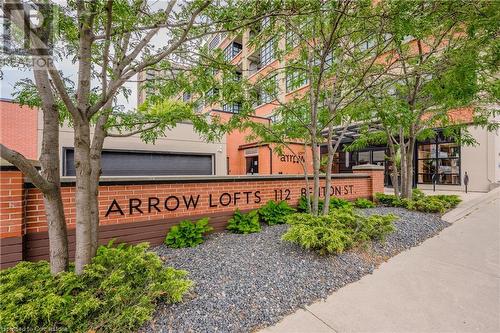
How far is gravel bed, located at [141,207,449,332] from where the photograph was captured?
2398 mm

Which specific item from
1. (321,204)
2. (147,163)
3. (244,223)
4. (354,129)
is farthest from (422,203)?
(147,163)

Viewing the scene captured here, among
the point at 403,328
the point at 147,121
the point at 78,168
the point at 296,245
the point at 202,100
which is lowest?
the point at 403,328

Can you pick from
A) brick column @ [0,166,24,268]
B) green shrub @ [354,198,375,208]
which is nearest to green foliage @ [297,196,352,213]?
Answer: green shrub @ [354,198,375,208]

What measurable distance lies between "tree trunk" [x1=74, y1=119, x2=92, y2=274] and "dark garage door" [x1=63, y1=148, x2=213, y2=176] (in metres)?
7.05

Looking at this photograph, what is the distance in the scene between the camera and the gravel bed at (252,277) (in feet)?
7.87

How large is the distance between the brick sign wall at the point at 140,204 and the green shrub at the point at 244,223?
204 mm

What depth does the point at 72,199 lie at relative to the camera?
382 centimetres

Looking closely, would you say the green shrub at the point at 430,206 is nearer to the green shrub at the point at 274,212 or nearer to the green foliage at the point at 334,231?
the green foliage at the point at 334,231

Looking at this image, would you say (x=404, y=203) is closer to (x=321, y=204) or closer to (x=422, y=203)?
(x=422, y=203)

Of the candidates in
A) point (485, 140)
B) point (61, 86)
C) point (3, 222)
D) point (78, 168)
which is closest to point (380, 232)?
point (78, 168)

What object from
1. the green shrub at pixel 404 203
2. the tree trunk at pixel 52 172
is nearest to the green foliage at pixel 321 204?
the green shrub at pixel 404 203

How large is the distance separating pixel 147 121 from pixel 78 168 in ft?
3.21

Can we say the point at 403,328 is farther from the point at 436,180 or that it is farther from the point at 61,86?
the point at 436,180

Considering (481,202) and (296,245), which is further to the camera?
(481,202)
